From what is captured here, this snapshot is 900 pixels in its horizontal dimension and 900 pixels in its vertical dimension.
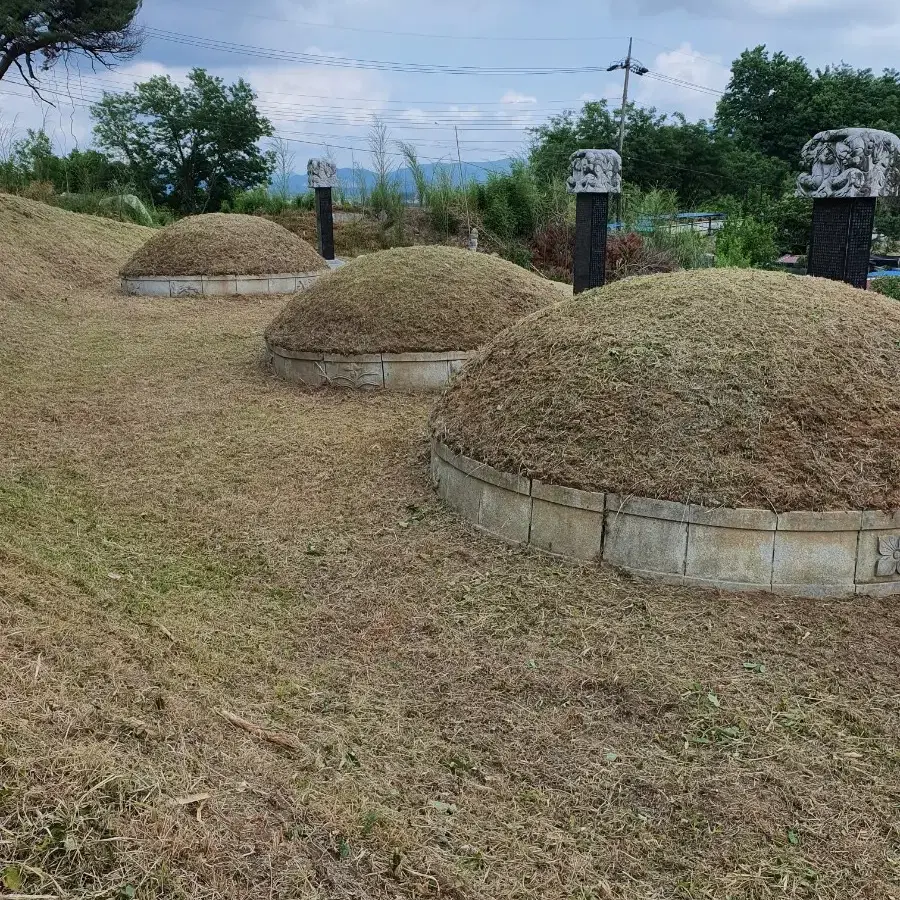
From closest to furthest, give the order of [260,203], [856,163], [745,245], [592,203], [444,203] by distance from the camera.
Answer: [856,163] → [592,203] → [745,245] → [444,203] → [260,203]

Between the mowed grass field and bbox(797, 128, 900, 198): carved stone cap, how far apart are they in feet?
16.1

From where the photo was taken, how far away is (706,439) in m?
3.61

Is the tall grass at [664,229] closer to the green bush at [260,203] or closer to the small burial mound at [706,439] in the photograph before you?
the green bush at [260,203]

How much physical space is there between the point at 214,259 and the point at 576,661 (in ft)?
35.0

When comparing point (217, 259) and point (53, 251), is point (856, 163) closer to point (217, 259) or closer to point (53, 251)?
point (217, 259)

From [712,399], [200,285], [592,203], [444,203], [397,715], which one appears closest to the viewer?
[397,715]

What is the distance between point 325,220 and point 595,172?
8.17 m

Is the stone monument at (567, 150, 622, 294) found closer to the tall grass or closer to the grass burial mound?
the grass burial mound

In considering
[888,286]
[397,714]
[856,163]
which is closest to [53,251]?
[856,163]

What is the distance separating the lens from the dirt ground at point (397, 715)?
76.9 inches

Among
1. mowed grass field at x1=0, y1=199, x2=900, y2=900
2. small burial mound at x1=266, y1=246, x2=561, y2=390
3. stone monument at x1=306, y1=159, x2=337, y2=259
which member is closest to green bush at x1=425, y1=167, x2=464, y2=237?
stone monument at x1=306, y1=159, x2=337, y2=259

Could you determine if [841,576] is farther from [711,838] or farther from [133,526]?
[133,526]

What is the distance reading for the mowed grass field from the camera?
1955mm

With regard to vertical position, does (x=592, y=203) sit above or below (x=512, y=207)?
below
